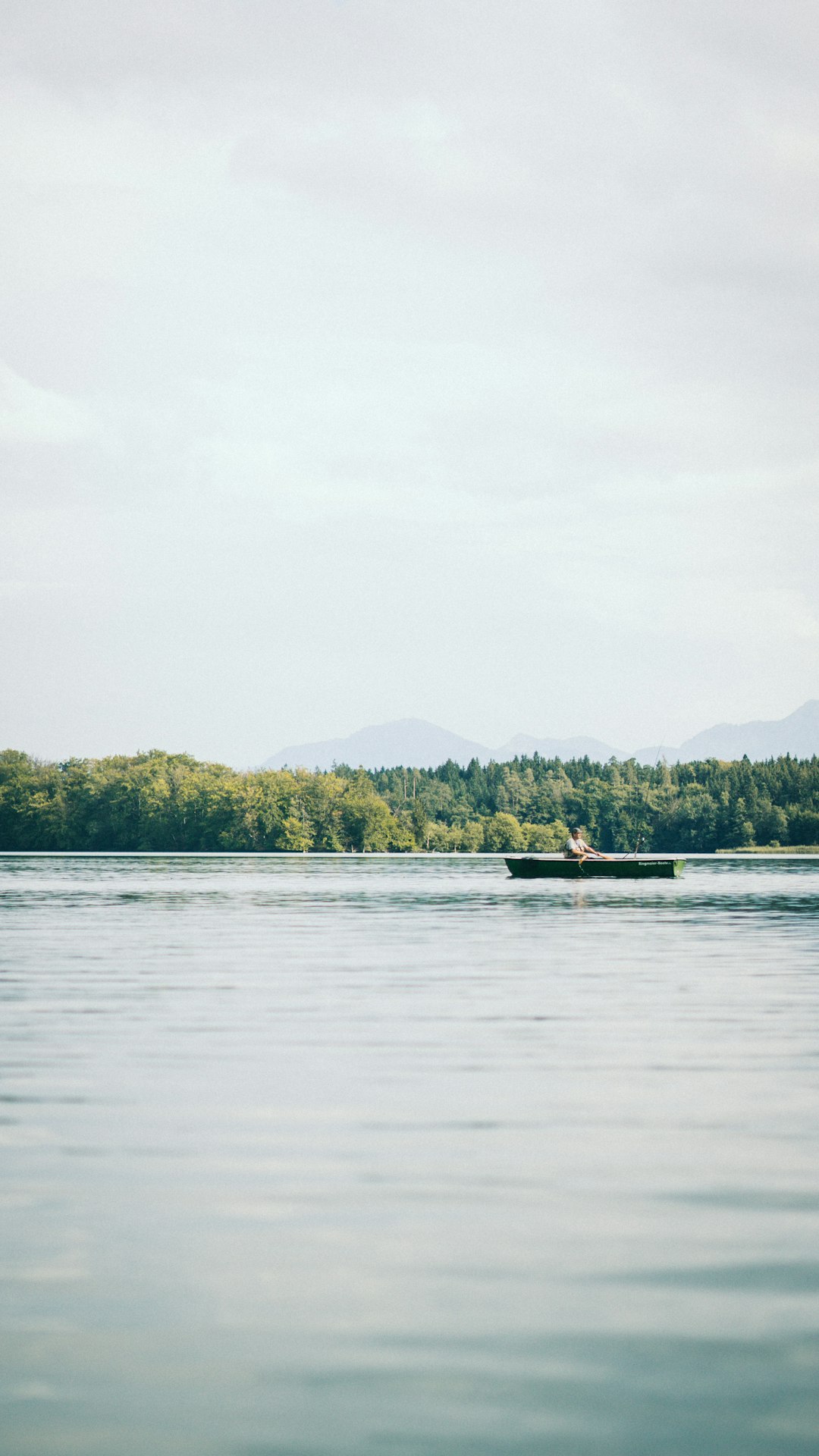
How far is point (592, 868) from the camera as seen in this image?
71688 mm

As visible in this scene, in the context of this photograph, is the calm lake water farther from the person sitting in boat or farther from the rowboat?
the rowboat

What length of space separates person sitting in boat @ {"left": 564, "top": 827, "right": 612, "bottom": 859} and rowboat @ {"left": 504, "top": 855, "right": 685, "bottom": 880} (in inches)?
12.5

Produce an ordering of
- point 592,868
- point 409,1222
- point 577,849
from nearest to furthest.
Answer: point 409,1222, point 577,849, point 592,868

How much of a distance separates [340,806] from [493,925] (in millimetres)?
128853

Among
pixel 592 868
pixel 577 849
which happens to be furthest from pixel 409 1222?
pixel 592 868

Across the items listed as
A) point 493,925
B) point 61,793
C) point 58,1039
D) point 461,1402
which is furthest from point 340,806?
point 461,1402

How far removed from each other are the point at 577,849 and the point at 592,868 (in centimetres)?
216

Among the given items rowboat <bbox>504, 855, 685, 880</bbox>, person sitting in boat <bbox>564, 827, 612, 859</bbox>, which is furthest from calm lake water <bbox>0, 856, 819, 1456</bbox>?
rowboat <bbox>504, 855, 685, 880</bbox>

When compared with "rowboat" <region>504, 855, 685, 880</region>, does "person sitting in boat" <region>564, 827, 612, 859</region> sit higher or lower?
higher

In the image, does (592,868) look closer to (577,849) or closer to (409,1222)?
(577,849)

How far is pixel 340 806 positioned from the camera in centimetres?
16750

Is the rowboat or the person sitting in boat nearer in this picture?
the person sitting in boat

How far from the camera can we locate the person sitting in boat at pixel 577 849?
2763 inches

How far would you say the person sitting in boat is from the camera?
70.2 m
